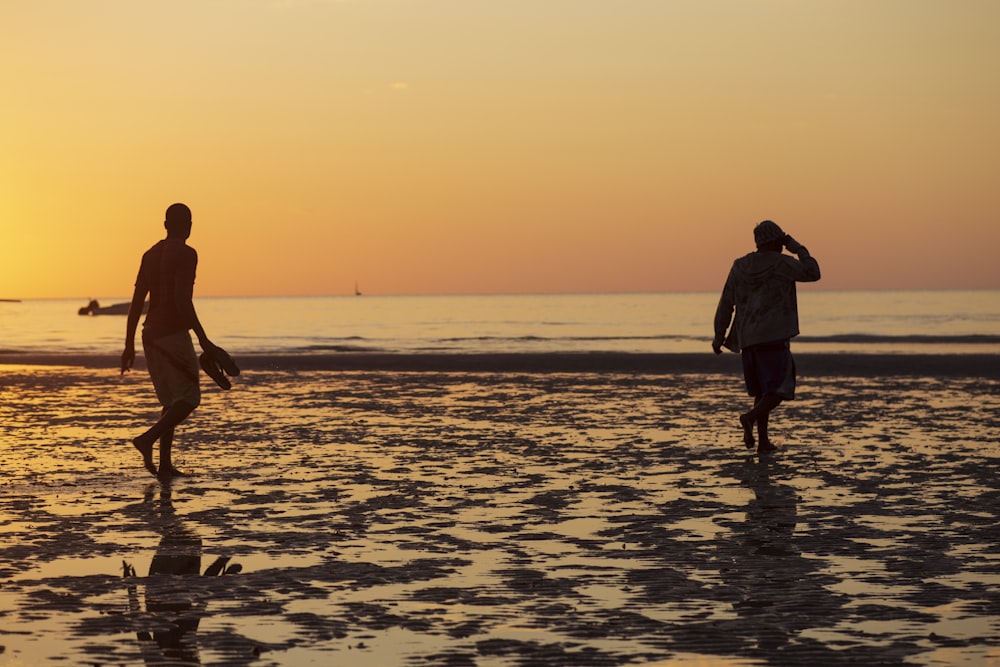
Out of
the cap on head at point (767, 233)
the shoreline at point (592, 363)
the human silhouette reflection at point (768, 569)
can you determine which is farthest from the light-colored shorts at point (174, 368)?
the shoreline at point (592, 363)

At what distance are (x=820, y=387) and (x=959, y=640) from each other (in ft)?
55.9

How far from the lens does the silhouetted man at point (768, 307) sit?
12.3 metres

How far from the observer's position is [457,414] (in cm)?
1681

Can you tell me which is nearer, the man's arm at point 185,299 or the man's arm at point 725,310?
the man's arm at point 185,299

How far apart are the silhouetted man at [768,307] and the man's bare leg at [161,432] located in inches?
186

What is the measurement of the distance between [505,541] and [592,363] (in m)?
22.7

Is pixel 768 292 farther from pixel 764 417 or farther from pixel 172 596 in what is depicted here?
pixel 172 596

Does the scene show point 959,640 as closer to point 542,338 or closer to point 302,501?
point 302,501

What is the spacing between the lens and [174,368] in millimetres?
10992

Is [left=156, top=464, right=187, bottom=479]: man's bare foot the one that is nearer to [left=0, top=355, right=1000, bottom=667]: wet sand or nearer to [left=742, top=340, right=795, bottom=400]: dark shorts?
[left=0, top=355, right=1000, bottom=667]: wet sand

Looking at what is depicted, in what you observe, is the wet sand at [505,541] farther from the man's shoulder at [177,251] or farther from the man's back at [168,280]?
the man's shoulder at [177,251]

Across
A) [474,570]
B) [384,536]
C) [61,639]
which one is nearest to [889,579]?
[474,570]

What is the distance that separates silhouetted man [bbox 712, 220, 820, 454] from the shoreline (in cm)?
1294

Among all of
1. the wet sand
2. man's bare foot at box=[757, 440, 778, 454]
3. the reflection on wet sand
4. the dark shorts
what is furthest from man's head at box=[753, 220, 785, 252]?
the reflection on wet sand
